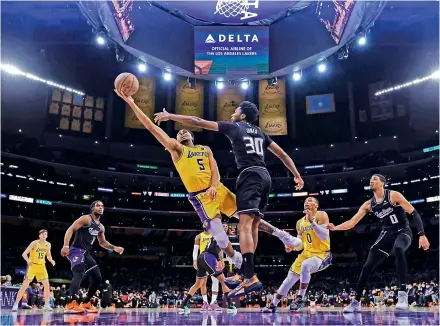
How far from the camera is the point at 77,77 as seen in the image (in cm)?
3228

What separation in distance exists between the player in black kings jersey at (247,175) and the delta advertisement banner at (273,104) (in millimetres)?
22497

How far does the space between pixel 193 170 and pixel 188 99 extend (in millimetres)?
23303

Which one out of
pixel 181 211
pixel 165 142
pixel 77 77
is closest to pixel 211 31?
pixel 77 77

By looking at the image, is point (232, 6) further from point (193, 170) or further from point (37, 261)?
point (193, 170)

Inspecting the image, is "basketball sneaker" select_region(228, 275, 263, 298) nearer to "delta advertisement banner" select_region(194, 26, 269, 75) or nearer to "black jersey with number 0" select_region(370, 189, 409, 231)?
"black jersey with number 0" select_region(370, 189, 409, 231)

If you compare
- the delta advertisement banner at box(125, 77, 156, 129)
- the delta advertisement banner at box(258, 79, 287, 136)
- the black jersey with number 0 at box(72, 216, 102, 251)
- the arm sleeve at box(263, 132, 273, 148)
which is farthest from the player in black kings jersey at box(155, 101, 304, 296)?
the delta advertisement banner at box(125, 77, 156, 129)

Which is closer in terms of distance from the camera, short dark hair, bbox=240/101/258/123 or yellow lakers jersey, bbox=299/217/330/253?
short dark hair, bbox=240/101/258/123

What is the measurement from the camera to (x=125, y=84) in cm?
592

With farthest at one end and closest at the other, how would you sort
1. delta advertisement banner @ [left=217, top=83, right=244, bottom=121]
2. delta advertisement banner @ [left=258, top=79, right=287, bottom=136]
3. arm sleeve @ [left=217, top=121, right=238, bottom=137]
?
1. delta advertisement banner @ [left=217, top=83, right=244, bottom=121]
2. delta advertisement banner @ [left=258, top=79, right=287, bottom=136]
3. arm sleeve @ [left=217, top=121, right=238, bottom=137]

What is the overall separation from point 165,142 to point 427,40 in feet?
90.5

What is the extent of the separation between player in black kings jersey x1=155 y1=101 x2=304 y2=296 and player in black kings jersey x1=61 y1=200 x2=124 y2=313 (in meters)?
3.75

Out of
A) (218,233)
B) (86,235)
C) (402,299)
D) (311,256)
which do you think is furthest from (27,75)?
(402,299)

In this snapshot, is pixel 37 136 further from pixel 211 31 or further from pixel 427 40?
pixel 427 40

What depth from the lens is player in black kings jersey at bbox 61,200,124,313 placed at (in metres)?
8.22
